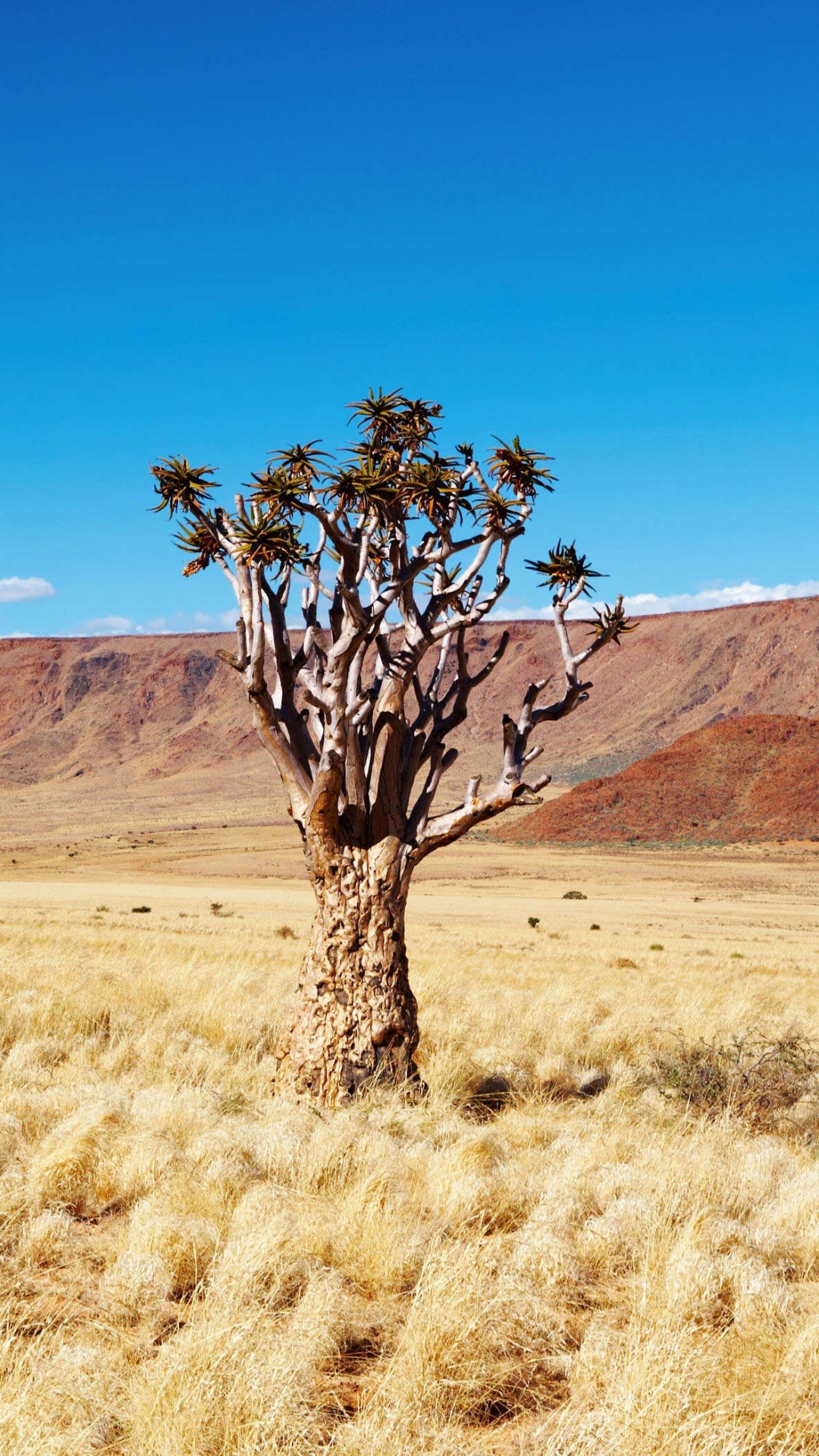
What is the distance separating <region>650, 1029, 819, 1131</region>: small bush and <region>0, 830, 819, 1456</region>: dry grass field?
0.11 ft

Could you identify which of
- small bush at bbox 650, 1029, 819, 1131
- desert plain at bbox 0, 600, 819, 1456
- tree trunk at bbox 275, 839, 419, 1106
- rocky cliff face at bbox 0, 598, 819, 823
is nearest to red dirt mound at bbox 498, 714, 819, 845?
rocky cliff face at bbox 0, 598, 819, 823

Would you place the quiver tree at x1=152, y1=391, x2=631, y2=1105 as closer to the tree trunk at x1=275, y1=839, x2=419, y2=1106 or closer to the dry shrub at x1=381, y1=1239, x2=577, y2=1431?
the tree trunk at x1=275, y1=839, x2=419, y2=1106

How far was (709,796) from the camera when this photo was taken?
2955 inches

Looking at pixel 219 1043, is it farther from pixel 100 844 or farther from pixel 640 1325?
pixel 100 844

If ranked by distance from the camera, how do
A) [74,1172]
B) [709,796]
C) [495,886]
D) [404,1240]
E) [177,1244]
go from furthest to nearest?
1. [709,796]
2. [495,886]
3. [74,1172]
4. [404,1240]
5. [177,1244]

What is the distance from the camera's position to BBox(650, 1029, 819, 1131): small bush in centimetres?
826

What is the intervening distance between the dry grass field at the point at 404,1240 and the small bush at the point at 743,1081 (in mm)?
35

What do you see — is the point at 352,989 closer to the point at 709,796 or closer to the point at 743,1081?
the point at 743,1081

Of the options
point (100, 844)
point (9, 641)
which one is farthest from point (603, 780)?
point (9, 641)

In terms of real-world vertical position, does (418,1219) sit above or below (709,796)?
below

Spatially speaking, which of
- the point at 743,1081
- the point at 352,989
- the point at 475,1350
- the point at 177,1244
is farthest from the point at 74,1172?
the point at 743,1081

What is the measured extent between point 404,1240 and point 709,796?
73.0 meters

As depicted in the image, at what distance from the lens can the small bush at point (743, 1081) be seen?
27.1 feet

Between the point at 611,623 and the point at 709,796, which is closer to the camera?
the point at 611,623
